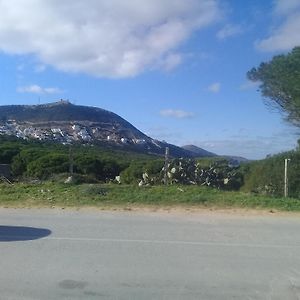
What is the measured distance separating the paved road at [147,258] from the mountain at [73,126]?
49071 millimetres

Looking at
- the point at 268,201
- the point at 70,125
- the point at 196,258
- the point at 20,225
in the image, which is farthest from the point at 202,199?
the point at 70,125

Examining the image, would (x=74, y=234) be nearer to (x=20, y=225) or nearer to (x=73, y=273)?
(x=20, y=225)

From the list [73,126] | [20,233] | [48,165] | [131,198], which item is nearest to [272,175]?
[131,198]

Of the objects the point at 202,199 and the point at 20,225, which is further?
the point at 202,199

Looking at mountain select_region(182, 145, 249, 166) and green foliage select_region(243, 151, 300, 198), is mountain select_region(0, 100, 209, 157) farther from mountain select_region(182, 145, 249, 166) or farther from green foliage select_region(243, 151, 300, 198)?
green foliage select_region(243, 151, 300, 198)

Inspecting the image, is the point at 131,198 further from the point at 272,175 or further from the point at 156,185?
the point at 272,175

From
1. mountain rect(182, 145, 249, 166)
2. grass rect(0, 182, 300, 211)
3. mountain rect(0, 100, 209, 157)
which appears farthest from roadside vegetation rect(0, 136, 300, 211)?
mountain rect(0, 100, 209, 157)

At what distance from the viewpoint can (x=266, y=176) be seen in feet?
69.6

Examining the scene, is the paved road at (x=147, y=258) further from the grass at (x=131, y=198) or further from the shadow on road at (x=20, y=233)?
the grass at (x=131, y=198)

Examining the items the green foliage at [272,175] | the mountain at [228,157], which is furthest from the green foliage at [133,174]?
the green foliage at [272,175]

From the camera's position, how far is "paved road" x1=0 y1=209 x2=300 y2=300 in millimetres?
5762

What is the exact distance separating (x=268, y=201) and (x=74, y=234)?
22.0 feet

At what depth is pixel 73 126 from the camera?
78375 millimetres

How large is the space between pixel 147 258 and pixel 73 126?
72.2 meters
